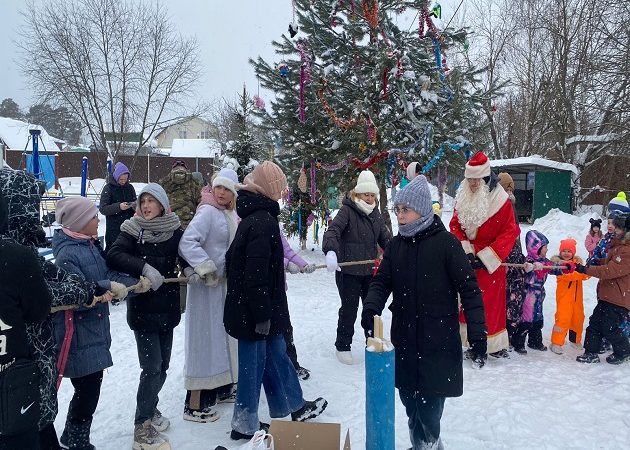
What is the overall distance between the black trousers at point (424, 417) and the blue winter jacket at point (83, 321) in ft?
6.74

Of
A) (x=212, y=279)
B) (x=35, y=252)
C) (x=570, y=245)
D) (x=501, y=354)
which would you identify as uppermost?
(x=35, y=252)

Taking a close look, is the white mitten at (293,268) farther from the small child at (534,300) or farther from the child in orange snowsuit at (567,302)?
the child in orange snowsuit at (567,302)

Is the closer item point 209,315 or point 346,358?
point 209,315

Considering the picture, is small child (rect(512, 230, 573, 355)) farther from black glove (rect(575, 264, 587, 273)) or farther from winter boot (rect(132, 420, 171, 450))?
winter boot (rect(132, 420, 171, 450))

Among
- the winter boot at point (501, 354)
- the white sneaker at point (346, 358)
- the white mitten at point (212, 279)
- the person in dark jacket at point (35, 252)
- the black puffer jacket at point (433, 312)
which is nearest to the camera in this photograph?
the person in dark jacket at point (35, 252)

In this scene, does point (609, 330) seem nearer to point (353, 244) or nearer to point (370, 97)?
point (353, 244)

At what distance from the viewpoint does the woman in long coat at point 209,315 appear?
12.8ft

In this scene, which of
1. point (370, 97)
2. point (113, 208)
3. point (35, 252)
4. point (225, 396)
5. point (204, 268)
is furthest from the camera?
point (370, 97)

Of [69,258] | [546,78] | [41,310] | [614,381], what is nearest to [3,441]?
[41,310]

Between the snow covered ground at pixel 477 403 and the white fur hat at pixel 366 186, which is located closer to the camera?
the snow covered ground at pixel 477 403

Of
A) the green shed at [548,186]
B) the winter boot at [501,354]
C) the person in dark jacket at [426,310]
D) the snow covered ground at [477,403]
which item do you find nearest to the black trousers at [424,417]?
the person in dark jacket at [426,310]

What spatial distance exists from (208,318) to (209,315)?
3cm

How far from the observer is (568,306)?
18.0ft

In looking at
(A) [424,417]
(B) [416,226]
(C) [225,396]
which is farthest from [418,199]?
(C) [225,396]
